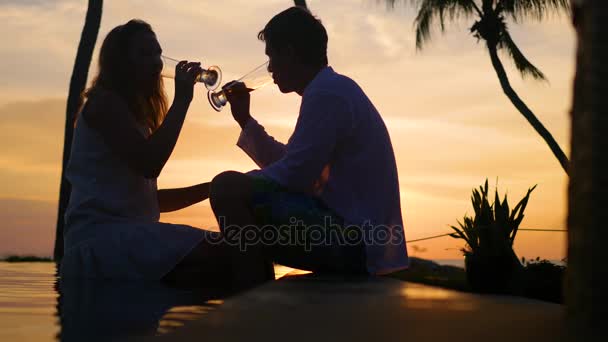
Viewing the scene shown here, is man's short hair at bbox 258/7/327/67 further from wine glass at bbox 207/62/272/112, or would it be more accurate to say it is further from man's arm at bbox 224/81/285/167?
man's arm at bbox 224/81/285/167

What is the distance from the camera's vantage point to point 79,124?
3.74 meters

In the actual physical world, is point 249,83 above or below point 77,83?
below

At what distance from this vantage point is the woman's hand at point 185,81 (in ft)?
11.9

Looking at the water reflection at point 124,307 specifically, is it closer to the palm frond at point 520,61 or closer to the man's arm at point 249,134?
the man's arm at point 249,134

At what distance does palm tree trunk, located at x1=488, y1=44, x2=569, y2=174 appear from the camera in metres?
16.7

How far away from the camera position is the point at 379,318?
167cm

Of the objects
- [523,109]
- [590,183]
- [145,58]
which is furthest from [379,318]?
[523,109]

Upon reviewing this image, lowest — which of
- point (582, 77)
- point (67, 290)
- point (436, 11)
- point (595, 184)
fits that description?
point (67, 290)

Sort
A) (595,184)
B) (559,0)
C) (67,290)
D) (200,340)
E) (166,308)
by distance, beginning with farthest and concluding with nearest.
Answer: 1. (559,0)
2. (67,290)
3. (166,308)
4. (200,340)
5. (595,184)

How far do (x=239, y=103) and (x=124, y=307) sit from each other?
1.93 meters

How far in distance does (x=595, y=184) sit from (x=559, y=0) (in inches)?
709

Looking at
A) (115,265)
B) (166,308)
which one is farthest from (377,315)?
(115,265)

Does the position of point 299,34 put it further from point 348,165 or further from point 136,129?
point 136,129

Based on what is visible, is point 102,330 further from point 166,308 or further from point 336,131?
point 336,131
